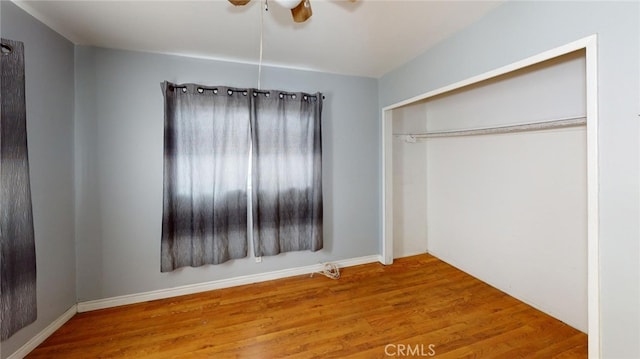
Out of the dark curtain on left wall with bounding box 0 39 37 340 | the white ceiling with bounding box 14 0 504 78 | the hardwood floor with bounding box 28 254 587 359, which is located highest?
the white ceiling with bounding box 14 0 504 78

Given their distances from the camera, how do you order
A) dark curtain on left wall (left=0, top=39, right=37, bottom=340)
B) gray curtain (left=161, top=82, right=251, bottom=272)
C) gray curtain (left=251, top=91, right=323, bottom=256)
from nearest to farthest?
dark curtain on left wall (left=0, top=39, right=37, bottom=340) < gray curtain (left=161, top=82, right=251, bottom=272) < gray curtain (left=251, top=91, right=323, bottom=256)

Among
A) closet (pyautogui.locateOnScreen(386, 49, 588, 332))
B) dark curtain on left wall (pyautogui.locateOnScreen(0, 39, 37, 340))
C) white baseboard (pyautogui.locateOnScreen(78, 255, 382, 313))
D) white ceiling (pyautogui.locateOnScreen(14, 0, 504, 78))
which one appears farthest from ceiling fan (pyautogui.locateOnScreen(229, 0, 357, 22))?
white baseboard (pyautogui.locateOnScreen(78, 255, 382, 313))

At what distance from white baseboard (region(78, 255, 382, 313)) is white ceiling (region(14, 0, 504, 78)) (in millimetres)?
2207

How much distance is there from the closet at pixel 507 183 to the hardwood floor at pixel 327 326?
0.99 ft

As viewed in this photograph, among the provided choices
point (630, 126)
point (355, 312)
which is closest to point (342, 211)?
point (355, 312)

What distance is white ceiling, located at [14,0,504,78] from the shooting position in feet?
5.36

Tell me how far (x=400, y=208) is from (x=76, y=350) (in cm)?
320

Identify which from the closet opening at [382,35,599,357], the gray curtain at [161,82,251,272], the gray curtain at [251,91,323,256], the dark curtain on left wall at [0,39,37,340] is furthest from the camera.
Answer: the gray curtain at [251,91,323,256]

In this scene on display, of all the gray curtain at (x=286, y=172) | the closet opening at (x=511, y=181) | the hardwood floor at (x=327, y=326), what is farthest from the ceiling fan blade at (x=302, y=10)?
the hardwood floor at (x=327, y=326)

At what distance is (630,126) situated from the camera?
103 cm

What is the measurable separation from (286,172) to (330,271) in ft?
4.05

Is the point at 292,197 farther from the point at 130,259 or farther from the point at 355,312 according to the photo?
the point at 130,259

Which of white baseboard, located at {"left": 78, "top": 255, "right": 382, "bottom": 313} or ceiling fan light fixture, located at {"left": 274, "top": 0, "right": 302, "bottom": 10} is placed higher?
ceiling fan light fixture, located at {"left": 274, "top": 0, "right": 302, "bottom": 10}

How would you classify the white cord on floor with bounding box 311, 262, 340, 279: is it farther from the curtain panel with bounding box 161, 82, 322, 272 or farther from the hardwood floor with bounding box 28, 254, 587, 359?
the curtain panel with bounding box 161, 82, 322, 272
